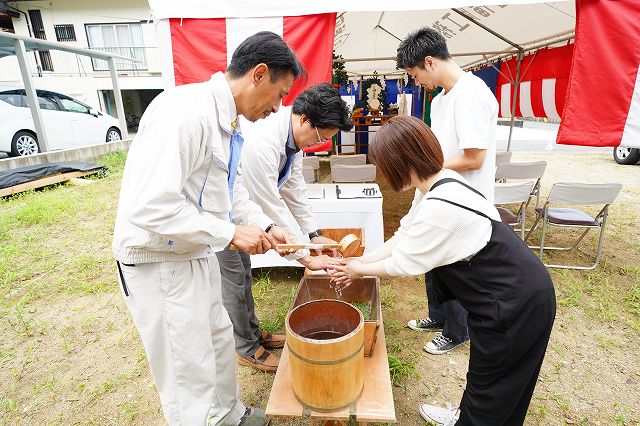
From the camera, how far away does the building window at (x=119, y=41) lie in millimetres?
14695

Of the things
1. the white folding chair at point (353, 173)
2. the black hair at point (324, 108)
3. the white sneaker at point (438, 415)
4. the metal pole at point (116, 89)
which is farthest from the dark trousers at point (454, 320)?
the metal pole at point (116, 89)

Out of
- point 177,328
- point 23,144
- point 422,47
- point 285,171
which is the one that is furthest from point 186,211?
point 23,144

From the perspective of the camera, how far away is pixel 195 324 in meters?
1.35

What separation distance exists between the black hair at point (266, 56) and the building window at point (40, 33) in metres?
17.6

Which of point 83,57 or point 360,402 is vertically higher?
point 83,57

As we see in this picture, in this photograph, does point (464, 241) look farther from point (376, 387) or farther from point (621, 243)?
point (621, 243)

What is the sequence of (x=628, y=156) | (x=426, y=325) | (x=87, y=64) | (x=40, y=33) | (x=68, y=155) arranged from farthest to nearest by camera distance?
(x=40, y=33) → (x=87, y=64) → (x=628, y=156) → (x=68, y=155) → (x=426, y=325)

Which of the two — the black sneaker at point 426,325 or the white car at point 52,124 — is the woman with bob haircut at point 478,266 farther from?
the white car at point 52,124

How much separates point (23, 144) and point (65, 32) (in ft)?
33.4

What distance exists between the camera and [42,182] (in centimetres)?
666

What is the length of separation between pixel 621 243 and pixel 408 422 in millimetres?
3949

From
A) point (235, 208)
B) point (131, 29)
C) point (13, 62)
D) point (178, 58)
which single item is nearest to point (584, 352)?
point (235, 208)

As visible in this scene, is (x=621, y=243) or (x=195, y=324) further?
(x=621, y=243)

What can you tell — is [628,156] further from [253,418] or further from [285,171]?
[253,418]
